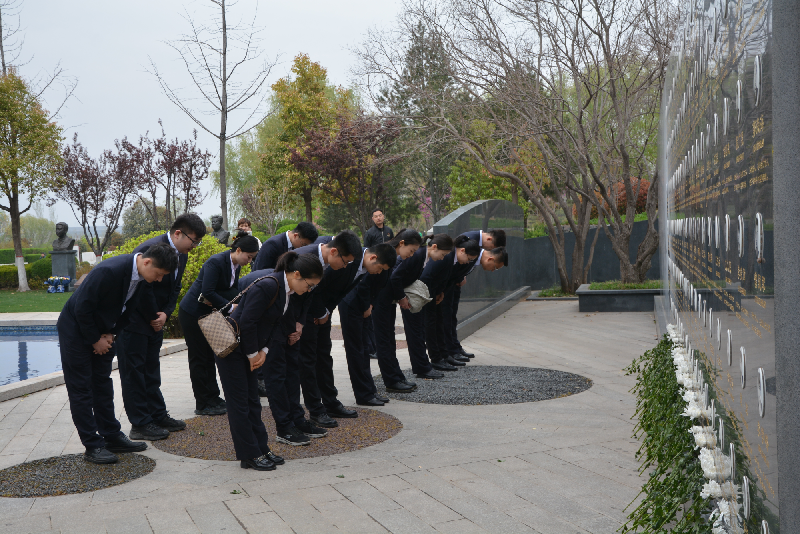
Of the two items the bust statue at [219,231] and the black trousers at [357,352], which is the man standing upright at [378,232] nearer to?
the black trousers at [357,352]

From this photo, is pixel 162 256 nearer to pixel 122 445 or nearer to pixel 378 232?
pixel 122 445

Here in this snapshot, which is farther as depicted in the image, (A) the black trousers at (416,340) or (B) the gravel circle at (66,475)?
(A) the black trousers at (416,340)

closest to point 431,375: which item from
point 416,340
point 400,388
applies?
point 416,340

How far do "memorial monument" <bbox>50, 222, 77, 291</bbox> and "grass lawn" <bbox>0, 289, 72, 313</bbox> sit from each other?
0.87 meters

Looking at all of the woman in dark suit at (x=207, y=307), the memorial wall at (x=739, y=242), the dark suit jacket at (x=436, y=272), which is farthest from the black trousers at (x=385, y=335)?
the memorial wall at (x=739, y=242)

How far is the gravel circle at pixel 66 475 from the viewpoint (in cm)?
445

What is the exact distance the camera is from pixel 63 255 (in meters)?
23.7

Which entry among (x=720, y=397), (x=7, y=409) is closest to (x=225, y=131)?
(x=7, y=409)

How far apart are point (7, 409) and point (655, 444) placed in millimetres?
5869

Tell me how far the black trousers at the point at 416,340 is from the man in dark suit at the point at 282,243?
149 cm

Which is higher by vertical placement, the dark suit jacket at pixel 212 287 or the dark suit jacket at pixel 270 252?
the dark suit jacket at pixel 270 252

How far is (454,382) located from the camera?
777cm

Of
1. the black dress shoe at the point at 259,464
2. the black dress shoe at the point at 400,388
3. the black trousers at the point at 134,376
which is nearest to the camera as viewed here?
the black dress shoe at the point at 259,464

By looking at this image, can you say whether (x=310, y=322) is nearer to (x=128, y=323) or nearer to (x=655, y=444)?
(x=128, y=323)
